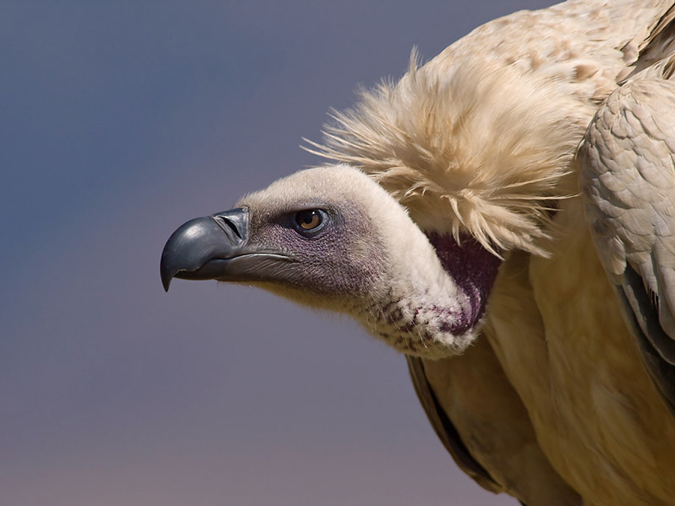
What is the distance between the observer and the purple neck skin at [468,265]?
2564 mm

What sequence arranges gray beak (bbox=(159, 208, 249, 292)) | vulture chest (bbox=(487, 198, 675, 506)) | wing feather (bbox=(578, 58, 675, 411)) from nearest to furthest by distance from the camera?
wing feather (bbox=(578, 58, 675, 411)) → gray beak (bbox=(159, 208, 249, 292)) → vulture chest (bbox=(487, 198, 675, 506))

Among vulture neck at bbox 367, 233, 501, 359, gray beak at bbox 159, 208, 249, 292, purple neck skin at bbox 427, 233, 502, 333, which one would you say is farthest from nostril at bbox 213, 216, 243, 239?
purple neck skin at bbox 427, 233, 502, 333

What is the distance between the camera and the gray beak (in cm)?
235

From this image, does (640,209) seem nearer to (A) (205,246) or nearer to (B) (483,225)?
(B) (483,225)

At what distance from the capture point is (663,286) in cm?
Result: 215

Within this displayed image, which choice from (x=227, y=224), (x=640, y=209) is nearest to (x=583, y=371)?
(x=640, y=209)

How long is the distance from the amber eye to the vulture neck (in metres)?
0.27

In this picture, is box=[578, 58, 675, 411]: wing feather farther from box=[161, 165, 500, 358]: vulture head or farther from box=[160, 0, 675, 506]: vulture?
box=[161, 165, 500, 358]: vulture head

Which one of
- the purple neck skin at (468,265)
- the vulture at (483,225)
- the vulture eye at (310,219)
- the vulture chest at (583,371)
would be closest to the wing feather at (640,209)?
the vulture at (483,225)

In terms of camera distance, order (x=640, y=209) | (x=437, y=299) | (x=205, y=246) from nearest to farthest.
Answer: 1. (x=640, y=209)
2. (x=205, y=246)
3. (x=437, y=299)

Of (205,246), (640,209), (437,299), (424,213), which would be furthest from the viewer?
(424,213)

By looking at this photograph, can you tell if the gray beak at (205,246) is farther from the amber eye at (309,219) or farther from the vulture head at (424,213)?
the amber eye at (309,219)

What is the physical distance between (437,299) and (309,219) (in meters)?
0.42

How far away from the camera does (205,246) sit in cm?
239
